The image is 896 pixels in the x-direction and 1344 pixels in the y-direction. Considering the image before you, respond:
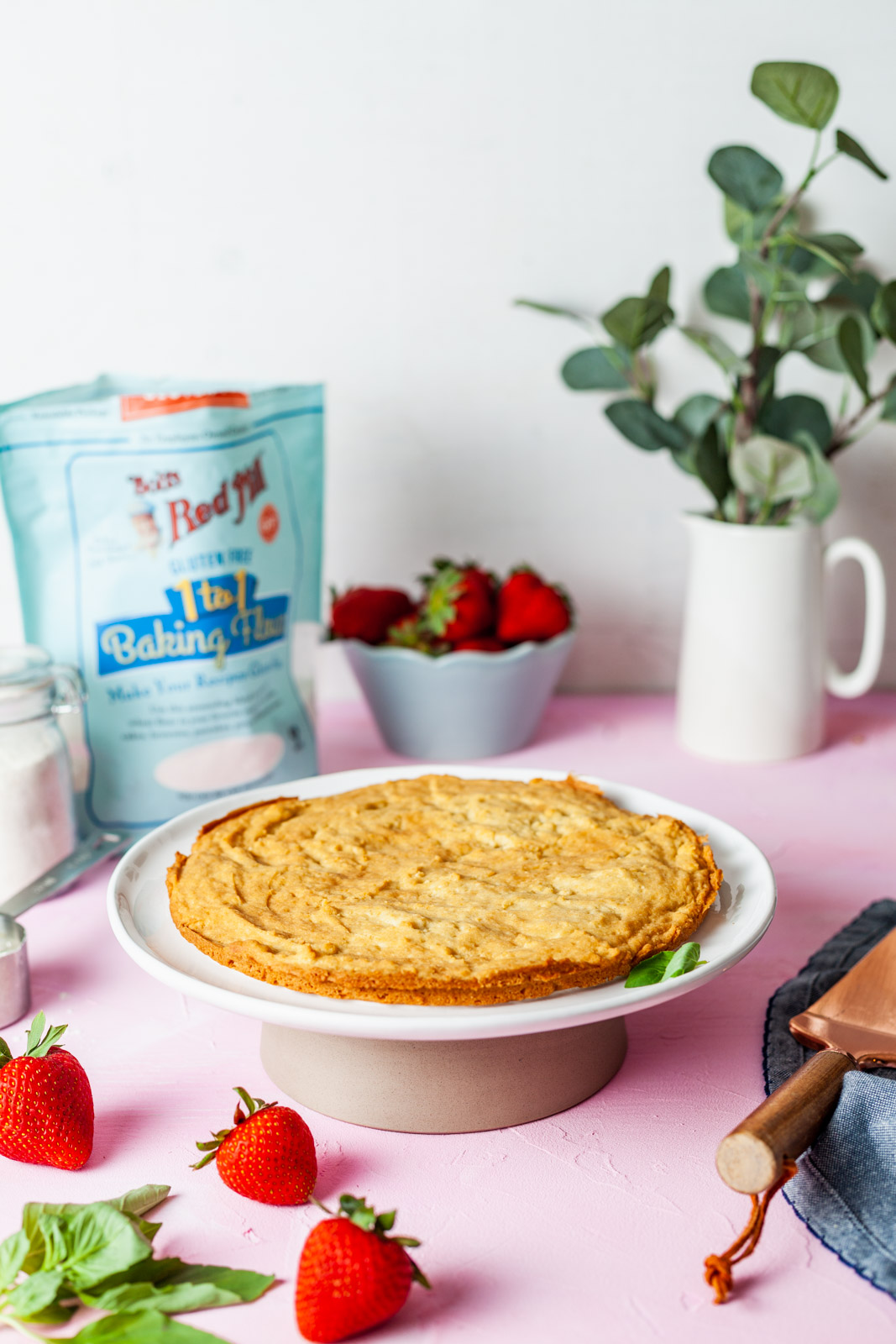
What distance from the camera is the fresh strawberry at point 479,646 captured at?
127 cm

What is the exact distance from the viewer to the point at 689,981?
2.14ft

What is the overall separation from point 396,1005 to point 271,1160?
103mm

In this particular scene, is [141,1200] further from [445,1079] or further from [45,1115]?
[445,1079]

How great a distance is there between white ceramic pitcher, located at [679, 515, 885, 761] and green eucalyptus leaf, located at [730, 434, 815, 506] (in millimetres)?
42

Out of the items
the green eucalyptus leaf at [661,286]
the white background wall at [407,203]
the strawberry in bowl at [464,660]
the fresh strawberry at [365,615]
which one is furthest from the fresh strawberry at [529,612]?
the green eucalyptus leaf at [661,286]

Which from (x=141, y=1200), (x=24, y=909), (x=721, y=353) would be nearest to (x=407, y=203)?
(x=721, y=353)

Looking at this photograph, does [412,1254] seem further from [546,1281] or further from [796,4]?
[796,4]

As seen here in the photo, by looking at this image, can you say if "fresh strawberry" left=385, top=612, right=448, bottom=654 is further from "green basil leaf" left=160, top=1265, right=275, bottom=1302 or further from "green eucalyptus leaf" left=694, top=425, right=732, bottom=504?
"green basil leaf" left=160, top=1265, right=275, bottom=1302

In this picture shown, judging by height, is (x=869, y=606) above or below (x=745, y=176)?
below

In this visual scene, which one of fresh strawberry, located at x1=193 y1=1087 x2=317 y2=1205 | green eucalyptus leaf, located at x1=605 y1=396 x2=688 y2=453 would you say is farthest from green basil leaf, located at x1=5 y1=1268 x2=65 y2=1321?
green eucalyptus leaf, located at x1=605 y1=396 x2=688 y2=453

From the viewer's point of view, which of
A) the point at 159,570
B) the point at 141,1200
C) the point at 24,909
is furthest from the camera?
the point at 159,570

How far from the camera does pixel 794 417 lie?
1337mm

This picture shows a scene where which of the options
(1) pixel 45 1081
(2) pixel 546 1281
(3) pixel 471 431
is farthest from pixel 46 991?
(3) pixel 471 431

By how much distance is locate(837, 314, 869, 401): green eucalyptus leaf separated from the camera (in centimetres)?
124
